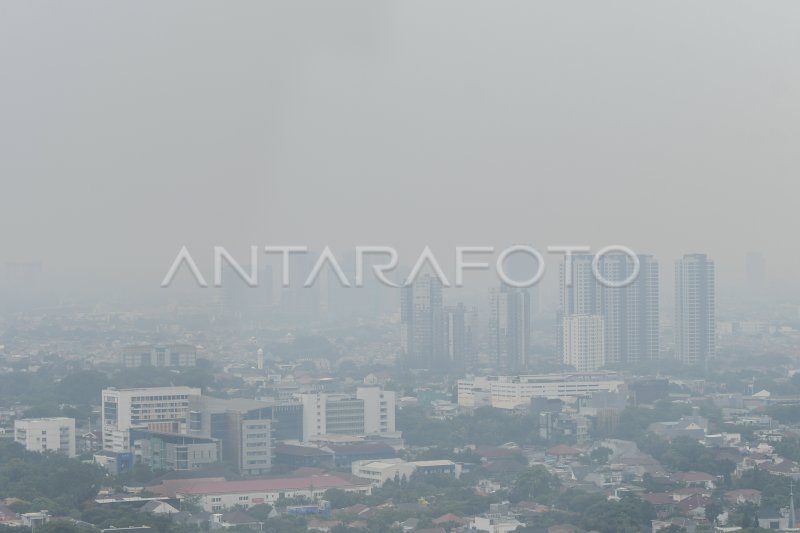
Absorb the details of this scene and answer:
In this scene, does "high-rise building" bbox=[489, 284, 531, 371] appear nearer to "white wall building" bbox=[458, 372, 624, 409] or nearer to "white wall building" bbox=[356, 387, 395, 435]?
"white wall building" bbox=[458, 372, 624, 409]

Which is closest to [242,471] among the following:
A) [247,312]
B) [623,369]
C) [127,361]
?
[127,361]

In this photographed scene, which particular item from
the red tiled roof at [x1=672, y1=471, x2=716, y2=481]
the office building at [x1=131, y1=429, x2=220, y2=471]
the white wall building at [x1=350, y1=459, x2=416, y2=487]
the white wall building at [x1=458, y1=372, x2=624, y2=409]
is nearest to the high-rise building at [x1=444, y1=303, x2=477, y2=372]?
the white wall building at [x1=458, y1=372, x2=624, y2=409]

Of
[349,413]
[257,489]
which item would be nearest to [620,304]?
[349,413]

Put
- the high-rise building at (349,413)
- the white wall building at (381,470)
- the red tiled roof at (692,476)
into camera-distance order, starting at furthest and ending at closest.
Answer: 1. the high-rise building at (349,413)
2. the white wall building at (381,470)
3. the red tiled roof at (692,476)

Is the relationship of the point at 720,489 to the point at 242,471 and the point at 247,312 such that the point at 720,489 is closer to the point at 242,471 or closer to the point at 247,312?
the point at 242,471

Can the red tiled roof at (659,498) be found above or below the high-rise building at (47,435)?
below

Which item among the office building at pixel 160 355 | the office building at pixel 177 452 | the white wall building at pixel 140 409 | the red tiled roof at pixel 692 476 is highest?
the office building at pixel 160 355

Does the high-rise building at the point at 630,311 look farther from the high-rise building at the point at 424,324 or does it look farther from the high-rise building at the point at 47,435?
the high-rise building at the point at 47,435

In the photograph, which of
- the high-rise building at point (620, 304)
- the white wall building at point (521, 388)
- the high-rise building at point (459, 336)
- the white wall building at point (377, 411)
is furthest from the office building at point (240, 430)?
the high-rise building at point (620, 304)
